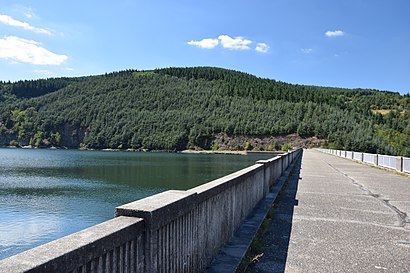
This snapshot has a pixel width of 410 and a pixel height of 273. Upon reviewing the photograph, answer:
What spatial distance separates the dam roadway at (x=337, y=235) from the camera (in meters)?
5.62

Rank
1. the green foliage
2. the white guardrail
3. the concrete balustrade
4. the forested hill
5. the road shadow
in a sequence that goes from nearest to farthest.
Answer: the concrete balustrade < the road shadow < the white guardrail < the forested hill < the green foliage

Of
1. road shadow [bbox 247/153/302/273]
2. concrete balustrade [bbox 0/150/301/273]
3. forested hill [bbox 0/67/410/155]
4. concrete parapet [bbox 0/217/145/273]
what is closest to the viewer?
concrete parapet [bbox 0/217/145/273]

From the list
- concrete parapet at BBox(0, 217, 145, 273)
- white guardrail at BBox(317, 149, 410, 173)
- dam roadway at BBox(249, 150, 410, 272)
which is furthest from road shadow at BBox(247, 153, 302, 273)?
white guardrail at BBox(317, 149, 410, 173)

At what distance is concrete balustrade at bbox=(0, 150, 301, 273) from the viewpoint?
2.31m

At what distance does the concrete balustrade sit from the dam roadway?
98 centimetres

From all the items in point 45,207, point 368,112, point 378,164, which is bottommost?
point 45,207

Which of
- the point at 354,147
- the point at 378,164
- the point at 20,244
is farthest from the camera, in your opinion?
the point at 354,147

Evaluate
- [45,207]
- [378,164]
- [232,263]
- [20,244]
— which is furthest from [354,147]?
[232,263]

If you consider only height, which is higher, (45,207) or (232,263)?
(232,263)

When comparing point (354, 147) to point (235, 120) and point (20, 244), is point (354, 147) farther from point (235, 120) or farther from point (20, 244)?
point (20, 244)

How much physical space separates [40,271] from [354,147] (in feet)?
398

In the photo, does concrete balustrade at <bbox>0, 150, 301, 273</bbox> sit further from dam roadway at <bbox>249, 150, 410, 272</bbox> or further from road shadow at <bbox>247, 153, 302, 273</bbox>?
dam roadway at <bbox>249, 150, 410, 272</bbox>

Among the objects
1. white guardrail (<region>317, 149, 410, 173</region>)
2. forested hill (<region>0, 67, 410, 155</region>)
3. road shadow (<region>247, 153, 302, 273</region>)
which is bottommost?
road shadow (<region>247, 153, 302, 273</region>)

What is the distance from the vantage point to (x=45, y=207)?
27.3 meters
